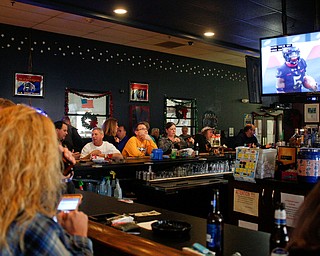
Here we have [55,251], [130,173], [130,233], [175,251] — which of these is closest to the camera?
[55,251]

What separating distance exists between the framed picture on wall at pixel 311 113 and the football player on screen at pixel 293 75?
572mm

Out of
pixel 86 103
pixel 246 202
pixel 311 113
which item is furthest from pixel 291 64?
pixel 86 103

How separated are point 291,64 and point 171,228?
258 cm

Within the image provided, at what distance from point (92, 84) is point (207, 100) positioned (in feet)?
12.4

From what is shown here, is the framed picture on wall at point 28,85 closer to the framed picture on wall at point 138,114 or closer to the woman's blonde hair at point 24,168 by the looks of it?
the framed picture on wall at point 138,114

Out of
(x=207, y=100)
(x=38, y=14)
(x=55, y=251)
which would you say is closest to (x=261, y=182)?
(x=55, y=251)

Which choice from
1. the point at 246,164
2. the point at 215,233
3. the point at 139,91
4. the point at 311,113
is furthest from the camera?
the point at 139,91

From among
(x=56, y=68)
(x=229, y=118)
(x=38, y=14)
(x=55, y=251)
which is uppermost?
(x=38, y=14)

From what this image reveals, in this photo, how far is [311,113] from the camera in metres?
4.74

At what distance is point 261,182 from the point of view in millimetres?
4102

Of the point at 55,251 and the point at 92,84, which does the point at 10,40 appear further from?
the point at 55,251

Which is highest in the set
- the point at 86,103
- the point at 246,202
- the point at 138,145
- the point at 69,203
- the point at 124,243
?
the point at 86,103

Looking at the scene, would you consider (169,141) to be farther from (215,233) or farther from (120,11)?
(215,233)

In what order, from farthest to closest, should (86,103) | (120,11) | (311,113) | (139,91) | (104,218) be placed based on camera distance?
(139,91) < (86,103) < (120,11) < (311,113) < (104,218)
